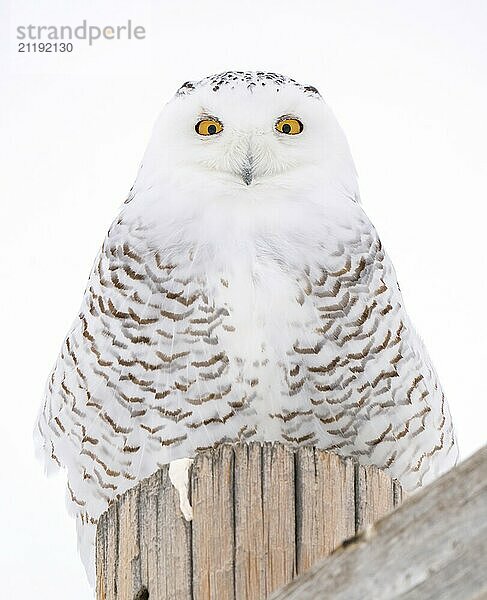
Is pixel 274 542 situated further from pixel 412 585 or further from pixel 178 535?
pixel 412 585

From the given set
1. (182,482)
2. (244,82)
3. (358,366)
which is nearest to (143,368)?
(358,366)

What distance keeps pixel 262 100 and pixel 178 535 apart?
1010 millimetres

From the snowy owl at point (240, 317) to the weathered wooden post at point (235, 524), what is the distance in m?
0.47

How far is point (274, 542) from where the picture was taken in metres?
1.09

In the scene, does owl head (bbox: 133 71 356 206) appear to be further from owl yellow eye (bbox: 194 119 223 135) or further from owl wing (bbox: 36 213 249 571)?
owl wing (bbox: 36 213 249 571)

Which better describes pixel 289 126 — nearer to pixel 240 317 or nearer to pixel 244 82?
pixel 244 82

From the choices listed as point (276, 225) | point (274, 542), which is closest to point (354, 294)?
point (276, 225)

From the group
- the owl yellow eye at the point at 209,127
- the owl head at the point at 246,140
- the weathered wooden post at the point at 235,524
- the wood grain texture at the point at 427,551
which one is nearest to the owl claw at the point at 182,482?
the weathered wooden post at the point at 235,524

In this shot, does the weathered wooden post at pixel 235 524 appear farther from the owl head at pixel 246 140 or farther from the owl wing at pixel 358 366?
the owl head at pixel 246 140

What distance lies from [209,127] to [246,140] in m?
0.11

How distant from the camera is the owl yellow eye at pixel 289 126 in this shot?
5.90 feet

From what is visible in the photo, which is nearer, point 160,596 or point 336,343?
point 160,596

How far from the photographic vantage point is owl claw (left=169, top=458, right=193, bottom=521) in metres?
1.09

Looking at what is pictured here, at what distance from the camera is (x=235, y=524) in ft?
3.58
